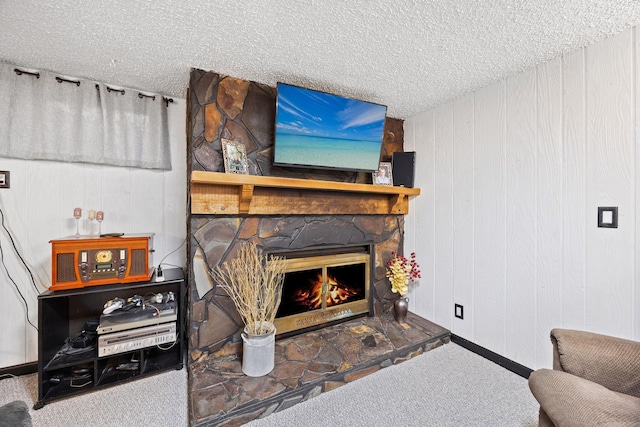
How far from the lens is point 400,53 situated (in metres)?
1.64

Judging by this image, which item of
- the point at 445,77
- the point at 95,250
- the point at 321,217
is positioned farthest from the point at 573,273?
the point at 95,250

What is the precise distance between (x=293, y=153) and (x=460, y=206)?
1495mm

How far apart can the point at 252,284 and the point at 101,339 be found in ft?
3.19

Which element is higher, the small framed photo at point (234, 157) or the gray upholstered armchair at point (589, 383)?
the small framed photo at point (234, 157)

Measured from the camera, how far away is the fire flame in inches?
89.4

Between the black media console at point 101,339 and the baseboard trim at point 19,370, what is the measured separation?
305 millimetres

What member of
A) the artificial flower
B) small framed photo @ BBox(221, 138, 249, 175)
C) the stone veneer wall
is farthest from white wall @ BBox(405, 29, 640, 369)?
small framed photo @ BBox(221, 138, 249, 175)


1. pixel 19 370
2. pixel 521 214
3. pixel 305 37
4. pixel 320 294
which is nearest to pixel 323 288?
pixel 320 294

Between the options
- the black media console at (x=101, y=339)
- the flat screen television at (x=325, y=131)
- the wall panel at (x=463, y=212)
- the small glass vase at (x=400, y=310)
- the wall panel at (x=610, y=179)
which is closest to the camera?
the wall panel at (x=610, y=179)

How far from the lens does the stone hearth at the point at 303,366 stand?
1454mm

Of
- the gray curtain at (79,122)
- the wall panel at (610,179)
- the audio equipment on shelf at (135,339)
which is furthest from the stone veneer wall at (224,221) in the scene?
the wall panel at (610,179)

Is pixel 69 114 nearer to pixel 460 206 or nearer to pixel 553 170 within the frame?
pixel 460 206

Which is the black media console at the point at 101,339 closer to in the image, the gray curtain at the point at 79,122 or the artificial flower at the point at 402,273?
the gray curtain at the point at 79,122

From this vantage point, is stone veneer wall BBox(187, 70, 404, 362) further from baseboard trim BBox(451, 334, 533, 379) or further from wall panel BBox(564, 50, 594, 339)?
wall panel BBox(564, 50, 594, 339)
